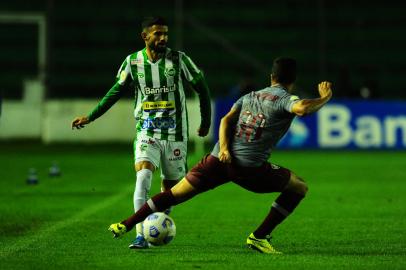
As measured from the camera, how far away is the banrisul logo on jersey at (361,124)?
25.2 metres

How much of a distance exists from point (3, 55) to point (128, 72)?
77.1 ft

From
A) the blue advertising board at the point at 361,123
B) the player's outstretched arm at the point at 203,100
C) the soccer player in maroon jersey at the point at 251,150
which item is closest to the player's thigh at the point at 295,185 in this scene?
the soccer player in maroon jersey at the point at 251,150

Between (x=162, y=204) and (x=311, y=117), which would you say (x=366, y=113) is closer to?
(x=311, y=117)

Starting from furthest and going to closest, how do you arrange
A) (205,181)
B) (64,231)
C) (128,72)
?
(64,231)
(128,72)
(205,181)

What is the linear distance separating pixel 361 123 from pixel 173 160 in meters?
16.8

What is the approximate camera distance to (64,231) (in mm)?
10016

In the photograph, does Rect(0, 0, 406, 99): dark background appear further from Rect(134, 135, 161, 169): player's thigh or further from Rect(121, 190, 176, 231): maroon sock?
Rect(121, 190, 176, 231): maroon sock

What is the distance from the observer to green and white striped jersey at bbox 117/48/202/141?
8.87 meters

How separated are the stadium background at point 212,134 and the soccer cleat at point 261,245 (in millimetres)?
149

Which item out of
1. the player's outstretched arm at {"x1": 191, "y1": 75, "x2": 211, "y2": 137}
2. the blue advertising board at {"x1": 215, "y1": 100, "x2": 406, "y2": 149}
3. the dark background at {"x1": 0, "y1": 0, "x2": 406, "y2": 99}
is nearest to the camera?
the player's outstretched arm at {"x1": 191, "y1": 75, "x2": 211, "y2": 137}

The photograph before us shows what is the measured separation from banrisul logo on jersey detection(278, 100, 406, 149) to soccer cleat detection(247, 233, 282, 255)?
661 inches

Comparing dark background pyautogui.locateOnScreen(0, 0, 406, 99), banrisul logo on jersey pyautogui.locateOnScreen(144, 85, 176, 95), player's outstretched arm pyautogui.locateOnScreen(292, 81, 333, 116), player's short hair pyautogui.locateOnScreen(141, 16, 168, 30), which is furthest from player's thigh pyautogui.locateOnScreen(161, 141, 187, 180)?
dark background pyautogui.locateOnScreen(0, 0, 406, 99)

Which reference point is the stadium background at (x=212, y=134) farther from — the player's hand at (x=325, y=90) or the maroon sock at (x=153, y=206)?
the player's hand at (x=325, y=90)

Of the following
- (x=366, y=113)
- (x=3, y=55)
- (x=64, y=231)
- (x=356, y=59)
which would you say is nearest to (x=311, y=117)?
(x=366, y=113)
